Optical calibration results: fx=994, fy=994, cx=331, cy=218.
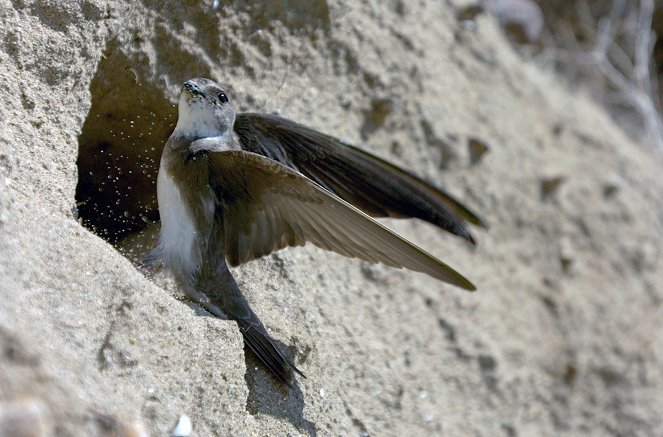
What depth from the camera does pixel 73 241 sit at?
210 centimetres

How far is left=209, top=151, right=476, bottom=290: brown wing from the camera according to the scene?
233 centimetres

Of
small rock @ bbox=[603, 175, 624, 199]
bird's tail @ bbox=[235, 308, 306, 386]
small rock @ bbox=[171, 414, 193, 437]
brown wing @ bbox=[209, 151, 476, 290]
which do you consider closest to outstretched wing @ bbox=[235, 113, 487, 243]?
brown wing @ bbox=[209, 151, 476, 290]

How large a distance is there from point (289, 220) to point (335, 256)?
500 mm

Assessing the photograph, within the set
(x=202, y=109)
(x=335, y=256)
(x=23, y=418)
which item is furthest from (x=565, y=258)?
(x=23, y=418)

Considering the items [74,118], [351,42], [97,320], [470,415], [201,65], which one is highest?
[351,42]

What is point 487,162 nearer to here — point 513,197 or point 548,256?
point 513,197

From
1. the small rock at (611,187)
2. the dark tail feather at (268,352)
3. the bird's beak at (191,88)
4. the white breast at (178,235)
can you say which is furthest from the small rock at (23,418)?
the small rock at (611,187)

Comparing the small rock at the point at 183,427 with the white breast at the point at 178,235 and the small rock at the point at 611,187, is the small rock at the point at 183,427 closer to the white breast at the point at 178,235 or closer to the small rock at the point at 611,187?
the white breast at the point at 178,235

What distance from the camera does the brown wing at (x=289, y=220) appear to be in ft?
7.64

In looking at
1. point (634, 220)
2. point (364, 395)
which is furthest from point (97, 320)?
point (634, 220)

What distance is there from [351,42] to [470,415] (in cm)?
133

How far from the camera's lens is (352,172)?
2822mm

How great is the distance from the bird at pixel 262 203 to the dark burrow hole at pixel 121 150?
0.56 feet

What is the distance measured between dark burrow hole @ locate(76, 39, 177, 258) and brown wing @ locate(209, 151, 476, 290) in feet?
1.08
